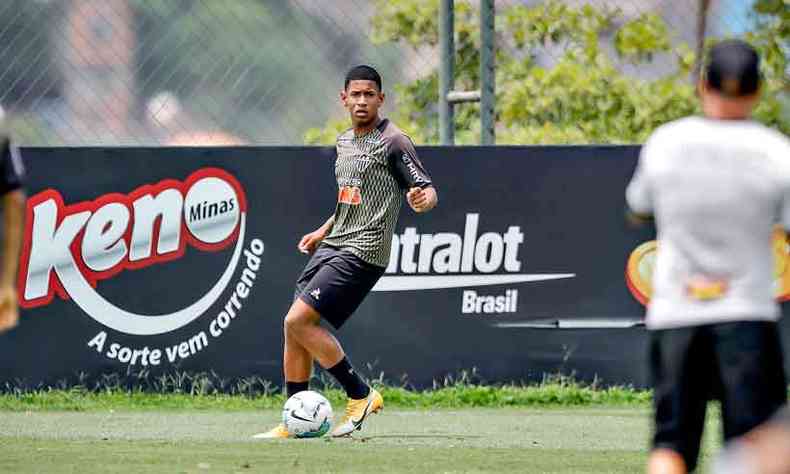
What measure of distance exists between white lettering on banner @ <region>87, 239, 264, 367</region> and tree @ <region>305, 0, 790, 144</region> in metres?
3.85

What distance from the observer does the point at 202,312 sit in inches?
456

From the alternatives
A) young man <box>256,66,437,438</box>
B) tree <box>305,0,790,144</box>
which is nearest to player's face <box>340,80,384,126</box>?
young man <box>256,66,437,438</box>

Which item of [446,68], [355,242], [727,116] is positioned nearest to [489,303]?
[446,68]

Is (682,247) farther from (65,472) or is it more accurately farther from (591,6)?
(591,6)

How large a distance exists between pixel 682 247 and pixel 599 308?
21.3 ft

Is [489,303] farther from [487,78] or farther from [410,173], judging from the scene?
[410,173]

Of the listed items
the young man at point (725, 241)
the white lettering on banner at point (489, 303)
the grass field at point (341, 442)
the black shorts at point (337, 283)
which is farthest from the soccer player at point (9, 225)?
the white lettering on banner at point (489, 303)

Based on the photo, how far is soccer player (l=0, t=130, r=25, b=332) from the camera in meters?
5.45

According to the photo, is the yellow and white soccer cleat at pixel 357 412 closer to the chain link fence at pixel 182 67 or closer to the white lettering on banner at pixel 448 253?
the white lettering on banner at pixel 448 253

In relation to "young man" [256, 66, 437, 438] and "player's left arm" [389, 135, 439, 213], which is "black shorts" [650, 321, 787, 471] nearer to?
"player's left arm" [389, 135, 439, 213]

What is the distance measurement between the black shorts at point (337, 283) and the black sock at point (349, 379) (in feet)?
0.69

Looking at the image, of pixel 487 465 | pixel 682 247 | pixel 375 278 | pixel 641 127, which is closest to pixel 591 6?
pixel 641 127

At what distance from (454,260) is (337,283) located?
236cm

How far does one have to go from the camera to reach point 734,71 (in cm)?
529
